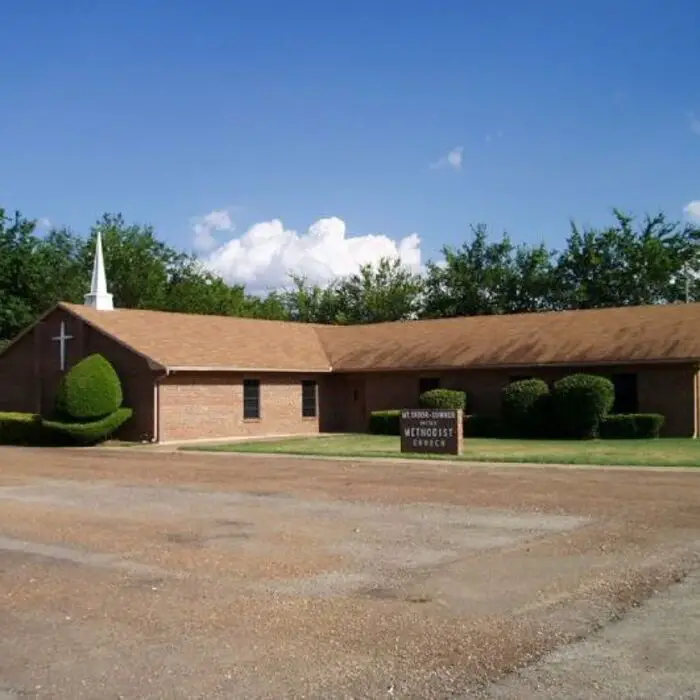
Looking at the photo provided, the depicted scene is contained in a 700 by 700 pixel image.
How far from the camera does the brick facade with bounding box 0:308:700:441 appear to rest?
101 ft

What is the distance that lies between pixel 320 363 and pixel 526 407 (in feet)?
32.1

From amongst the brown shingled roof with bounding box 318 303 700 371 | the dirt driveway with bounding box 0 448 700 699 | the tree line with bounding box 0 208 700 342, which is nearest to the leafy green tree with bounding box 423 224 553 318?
the tree line with bounding box 0 208 700 342

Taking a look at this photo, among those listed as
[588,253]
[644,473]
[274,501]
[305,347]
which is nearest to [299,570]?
[274,501]

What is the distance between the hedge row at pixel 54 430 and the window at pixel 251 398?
4585mm

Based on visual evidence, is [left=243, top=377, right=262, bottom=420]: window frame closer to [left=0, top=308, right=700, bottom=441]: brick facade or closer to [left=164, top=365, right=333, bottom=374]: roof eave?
[left=0, top=308, right=700, bottom=441]: brick facade

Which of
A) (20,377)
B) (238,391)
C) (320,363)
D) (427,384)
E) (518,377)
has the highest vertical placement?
(320,363)

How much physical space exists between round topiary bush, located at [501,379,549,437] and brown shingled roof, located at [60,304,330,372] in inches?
338

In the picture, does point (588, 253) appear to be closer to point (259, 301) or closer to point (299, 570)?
point (259, 301)

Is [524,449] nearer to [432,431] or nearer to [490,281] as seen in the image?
[432,431]

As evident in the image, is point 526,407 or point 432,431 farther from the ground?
point 526,407

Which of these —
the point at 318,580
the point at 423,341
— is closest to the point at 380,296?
the point at 423,341

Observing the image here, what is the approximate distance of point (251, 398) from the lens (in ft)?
114

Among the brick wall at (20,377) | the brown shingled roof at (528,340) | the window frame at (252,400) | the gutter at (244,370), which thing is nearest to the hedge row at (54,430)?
the brick wall at (20,377)

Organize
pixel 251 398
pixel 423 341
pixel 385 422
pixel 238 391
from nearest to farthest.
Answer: pixel 238 391 < pixel 385 422 < pixel 251 398 < pixel 423 341
